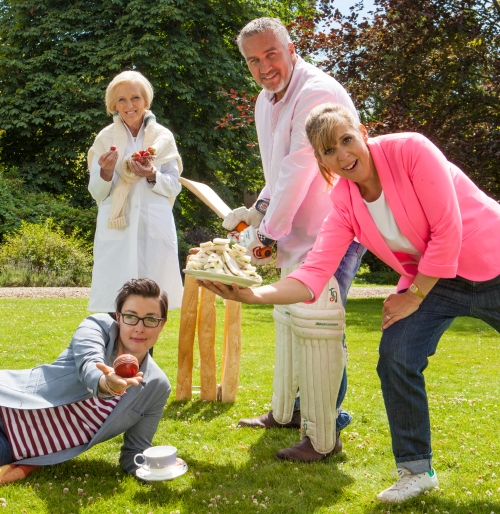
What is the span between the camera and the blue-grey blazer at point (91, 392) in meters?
3.27

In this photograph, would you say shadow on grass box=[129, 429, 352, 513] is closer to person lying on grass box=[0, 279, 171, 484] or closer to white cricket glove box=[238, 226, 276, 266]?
person lying on grass box=[0, 279, 171, 484]

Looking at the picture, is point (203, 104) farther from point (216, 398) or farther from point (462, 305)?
point (462, 305)

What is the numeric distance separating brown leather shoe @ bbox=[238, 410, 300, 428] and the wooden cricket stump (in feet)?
1.85

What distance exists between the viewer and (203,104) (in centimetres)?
1894

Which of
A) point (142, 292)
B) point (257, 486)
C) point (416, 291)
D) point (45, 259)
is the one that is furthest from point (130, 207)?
point (45, 259)

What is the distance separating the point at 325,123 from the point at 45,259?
11985 millimetres

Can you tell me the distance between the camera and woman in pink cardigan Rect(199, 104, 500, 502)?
2.86 metres

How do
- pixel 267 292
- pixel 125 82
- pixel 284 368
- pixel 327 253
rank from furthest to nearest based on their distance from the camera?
1. pixel 125 82
2. pixel 284 368
3. pixel 327 253
4. pixel 267 292

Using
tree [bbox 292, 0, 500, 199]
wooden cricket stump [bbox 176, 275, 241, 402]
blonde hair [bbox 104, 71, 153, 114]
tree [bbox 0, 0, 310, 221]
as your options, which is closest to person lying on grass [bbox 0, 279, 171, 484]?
wooden cricket stump [bbox 176, 275, 241, 402]

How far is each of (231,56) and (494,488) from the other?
736 inches

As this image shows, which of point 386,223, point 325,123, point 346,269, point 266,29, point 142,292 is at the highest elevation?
point 266,29

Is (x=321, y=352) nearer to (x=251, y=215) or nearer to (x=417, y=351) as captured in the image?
(x=417, y=351)

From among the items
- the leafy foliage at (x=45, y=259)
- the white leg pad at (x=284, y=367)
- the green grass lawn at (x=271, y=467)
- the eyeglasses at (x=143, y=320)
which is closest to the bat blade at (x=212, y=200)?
the white leg pad at (x=284, y=367)

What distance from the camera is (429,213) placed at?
287 centimetres
